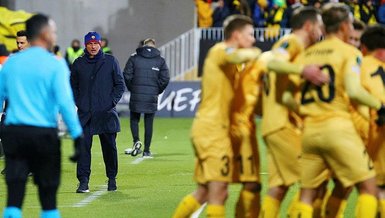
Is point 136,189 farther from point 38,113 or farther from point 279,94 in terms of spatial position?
point 38,113

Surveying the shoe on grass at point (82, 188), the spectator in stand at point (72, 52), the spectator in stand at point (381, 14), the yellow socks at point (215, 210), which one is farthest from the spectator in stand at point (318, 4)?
the yellow socks at point (215, 210)

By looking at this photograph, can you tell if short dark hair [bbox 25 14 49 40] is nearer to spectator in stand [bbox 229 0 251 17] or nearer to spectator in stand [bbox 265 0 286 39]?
spectator in stand [bbox 229 0 251 17]

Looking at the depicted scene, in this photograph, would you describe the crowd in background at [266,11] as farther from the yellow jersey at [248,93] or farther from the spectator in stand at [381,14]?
the yellow jersey at [248,93]

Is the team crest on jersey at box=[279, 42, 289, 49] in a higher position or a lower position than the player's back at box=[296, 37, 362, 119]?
higher

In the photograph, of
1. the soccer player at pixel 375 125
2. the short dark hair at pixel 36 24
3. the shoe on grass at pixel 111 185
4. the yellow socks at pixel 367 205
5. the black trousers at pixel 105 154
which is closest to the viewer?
the short dark hair at pixel 36 24

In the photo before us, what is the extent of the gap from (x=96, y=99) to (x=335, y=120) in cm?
632

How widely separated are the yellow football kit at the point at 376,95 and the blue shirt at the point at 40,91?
9.04 ft

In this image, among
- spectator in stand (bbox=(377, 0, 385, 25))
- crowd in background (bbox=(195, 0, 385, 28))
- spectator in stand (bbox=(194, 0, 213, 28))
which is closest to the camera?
spectator in stand (bbox=(377, 0, 385, 25))

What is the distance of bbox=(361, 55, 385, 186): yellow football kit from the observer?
1088cm

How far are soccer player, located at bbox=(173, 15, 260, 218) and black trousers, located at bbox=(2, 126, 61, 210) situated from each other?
1.30 meters

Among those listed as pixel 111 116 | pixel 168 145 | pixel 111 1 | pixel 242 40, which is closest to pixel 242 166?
pixel 242 40

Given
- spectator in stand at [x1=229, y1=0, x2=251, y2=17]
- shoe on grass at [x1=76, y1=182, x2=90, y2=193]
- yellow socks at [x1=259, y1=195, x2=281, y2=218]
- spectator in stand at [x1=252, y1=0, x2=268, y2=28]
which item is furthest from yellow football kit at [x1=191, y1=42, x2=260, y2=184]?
spectator in stand at [x1=252, y1=0, x2=268, y2=28]

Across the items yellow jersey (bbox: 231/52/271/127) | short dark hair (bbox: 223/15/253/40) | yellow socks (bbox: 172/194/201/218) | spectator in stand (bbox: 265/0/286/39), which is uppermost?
short dark hair (bbox: 223/15/253/40)

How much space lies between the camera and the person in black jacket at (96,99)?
1572 centimetres
